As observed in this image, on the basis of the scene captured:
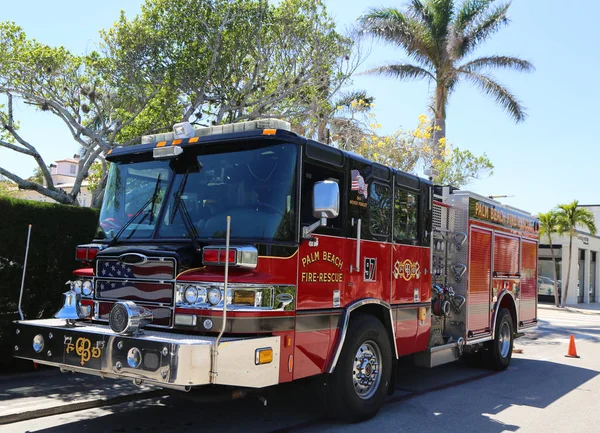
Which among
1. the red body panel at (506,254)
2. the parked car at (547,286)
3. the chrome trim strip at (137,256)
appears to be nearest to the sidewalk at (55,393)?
the chrome trim strip at (137,256)

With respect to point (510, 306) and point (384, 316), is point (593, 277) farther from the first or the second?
point (384, 316)

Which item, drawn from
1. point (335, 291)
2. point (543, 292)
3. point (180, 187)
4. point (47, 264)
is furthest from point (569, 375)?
point (543, 292)

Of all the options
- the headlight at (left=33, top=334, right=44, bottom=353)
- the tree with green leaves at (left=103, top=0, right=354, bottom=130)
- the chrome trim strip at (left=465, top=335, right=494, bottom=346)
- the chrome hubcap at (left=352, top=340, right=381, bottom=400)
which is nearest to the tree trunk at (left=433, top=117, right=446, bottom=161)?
the tree with green leaves at (left=103, top=0, right=354, bottom=130)

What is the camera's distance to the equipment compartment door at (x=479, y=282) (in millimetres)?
8859

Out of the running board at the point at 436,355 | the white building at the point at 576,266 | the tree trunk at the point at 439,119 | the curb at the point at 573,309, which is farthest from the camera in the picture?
the white building at the point at 576,266

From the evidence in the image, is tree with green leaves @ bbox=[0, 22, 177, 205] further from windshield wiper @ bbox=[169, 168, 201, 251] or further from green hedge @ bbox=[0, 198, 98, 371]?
windshield wiper @ bbox=[169, 168, 201, 251]

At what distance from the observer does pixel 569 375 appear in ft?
32.7

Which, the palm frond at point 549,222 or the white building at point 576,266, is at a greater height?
the palm frond at point 549,222

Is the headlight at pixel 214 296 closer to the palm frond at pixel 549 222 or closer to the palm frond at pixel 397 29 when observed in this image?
the palm frond at pixel 397 29

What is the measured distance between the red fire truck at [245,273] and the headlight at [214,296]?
0.04 feet

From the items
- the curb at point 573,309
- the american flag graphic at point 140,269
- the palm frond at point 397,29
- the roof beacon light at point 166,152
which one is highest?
the palm frond at point 397,29

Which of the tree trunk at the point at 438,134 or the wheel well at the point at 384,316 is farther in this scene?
the tree trunk at the point at 438,134

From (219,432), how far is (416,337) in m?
2.82

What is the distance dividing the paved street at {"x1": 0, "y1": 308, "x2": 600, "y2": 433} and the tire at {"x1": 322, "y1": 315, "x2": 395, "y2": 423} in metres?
0.19
